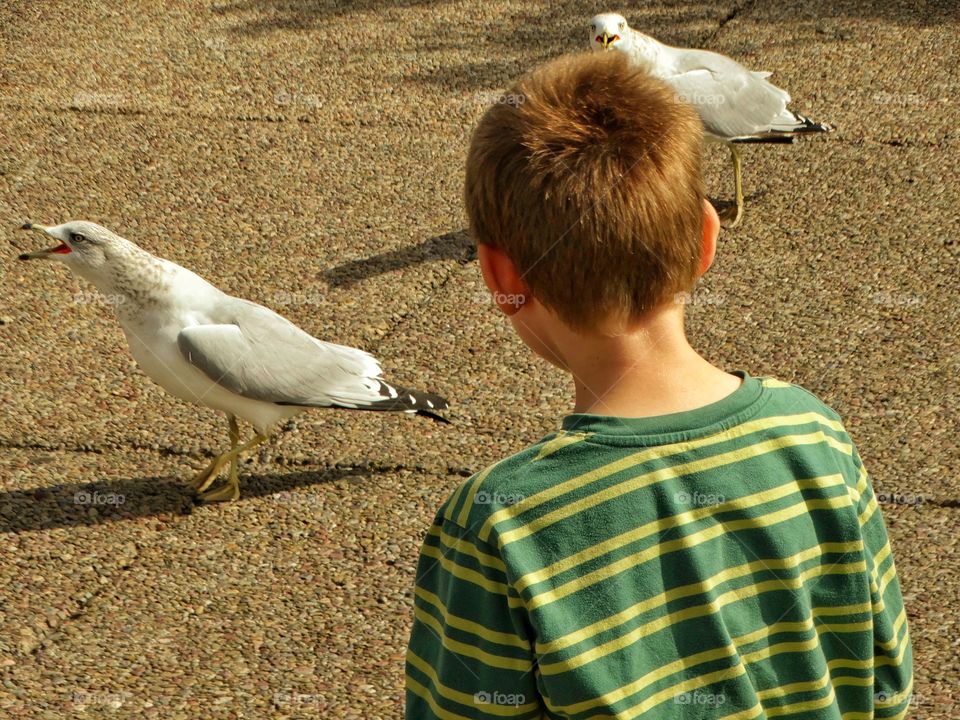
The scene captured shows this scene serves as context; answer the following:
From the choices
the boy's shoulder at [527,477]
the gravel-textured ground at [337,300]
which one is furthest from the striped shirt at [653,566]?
the gravel-textured ground at [337,300]

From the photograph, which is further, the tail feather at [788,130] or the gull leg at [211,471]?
the tail feather at [788,130]

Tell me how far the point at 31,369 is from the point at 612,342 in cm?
431

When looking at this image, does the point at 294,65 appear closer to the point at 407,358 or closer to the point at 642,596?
the point at 407,358

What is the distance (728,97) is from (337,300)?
2.51 metres

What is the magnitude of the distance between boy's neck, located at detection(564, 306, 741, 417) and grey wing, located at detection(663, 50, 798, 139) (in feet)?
16.9

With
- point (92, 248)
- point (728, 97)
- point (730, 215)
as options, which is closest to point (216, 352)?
→ point (92, 248)

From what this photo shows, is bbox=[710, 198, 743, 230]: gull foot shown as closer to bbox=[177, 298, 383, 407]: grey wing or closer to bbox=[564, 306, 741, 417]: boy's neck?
bbox=[177, 298, 383, 407]: grey wing

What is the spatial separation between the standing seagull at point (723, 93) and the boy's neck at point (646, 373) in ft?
16.8

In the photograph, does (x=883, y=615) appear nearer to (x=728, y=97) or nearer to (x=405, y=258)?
(x=405, y=258)

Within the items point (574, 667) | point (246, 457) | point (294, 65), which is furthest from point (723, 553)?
point (294, 65)

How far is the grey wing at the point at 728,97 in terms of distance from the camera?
6.80 meters

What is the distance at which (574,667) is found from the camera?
1630 millimetres

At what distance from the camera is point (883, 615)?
1836 millimetres

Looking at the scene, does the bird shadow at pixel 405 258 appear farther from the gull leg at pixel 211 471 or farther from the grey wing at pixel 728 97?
the gull leg at pixel 211 471
